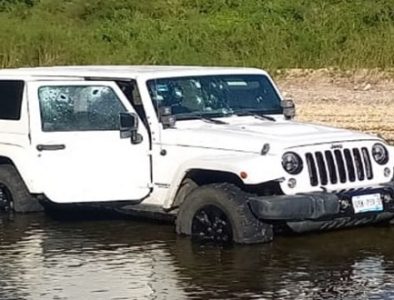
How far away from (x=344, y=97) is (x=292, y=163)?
1367 cm

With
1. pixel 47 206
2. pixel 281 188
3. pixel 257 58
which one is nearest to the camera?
pixel 281 188

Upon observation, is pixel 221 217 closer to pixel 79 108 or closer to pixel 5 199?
pixel 79 108

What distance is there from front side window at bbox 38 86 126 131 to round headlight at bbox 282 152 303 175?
74.8 inches

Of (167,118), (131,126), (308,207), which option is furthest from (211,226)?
(131,126)

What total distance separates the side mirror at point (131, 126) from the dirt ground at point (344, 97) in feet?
30.7

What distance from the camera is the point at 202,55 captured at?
96.0 feet

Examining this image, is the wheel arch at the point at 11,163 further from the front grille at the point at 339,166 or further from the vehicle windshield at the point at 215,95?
the front grille at the point at 339,166

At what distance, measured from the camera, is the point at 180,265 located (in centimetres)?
1062

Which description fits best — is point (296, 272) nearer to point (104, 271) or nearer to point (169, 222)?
point (104, 271)

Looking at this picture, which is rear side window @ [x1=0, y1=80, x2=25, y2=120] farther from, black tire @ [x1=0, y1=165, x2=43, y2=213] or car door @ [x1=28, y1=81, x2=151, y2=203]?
black tire @ [x1=0, y1=165, x2=43, y2=213]

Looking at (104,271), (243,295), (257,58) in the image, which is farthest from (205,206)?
(257,58)

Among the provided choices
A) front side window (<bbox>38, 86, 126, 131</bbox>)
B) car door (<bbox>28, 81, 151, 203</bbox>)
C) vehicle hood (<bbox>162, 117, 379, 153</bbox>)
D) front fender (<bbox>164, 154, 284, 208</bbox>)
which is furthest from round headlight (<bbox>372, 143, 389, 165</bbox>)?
front side window (<bbox>38, 86, 126, 131</bbox>)

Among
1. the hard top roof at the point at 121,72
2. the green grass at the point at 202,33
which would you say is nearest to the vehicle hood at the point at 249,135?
the hard top roof at the point at 121,72

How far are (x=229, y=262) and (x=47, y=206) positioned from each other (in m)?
3.27
